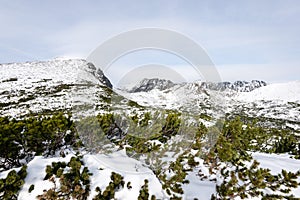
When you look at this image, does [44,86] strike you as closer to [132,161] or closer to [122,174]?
[132,161]

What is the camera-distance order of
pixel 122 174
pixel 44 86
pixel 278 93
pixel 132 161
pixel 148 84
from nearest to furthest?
pixel 122 174, pixel 132 161, pixel 148 84, pixel 44 86, pixel 278 93

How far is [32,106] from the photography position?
128 ft

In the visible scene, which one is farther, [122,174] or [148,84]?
[148,84]

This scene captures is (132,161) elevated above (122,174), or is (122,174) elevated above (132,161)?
(132,161)

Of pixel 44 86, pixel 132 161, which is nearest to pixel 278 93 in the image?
pixel 44 86

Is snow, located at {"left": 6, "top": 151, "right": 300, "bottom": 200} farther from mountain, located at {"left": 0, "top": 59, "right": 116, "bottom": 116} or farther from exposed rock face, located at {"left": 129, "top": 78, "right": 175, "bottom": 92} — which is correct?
mountain, located at {"left": 0, "top": 59, "right": 116, "bottom": 116}

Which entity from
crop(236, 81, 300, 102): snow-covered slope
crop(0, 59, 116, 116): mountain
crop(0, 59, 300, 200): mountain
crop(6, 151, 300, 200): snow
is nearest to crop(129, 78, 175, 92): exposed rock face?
crop(0, 59, 116, 116): mountain

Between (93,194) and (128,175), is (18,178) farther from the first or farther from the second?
(128,175)

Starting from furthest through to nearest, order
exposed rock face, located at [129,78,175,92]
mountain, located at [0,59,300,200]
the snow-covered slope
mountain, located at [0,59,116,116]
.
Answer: the snow-covered slope, mountain, located at [0,59,116,116], exposed rock face, located at [129,78,175,92], mountain, located at [0,59,300,200]

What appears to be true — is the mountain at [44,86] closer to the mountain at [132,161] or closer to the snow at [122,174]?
the mountain at [132,161]

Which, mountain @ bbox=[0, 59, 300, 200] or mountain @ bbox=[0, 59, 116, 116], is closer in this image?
mountain @ bbox=[0, 59, 300, 200]

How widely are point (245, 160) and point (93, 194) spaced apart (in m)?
3.60

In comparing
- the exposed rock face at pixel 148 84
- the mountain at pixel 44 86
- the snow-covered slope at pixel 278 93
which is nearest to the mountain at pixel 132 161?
the exposed rock face at pixel 148 84

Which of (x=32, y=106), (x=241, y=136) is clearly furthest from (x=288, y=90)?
(x=241, y=136)
